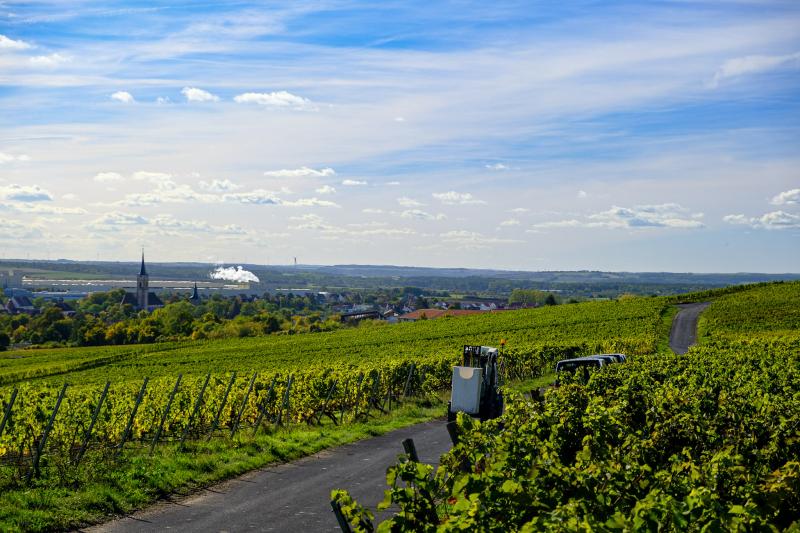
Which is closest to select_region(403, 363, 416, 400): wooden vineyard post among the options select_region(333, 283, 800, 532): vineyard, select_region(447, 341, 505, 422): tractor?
select_region(447, 341, 505, 422): tractor

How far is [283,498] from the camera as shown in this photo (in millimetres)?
14547

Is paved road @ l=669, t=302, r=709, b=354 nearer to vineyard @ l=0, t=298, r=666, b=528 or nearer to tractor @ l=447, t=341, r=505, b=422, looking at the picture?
vineyard @ l=0, t=298, r=666, b=528

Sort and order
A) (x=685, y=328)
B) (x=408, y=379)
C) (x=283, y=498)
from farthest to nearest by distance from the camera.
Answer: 1. (x=685, y=328)
2. (x=408, y=379)
3. (x=283, y=498)

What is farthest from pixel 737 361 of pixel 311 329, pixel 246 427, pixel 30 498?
pixel 311 329

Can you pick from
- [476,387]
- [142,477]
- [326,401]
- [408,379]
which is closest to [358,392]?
[326,401]

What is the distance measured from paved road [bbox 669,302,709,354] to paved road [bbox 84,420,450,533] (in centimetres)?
3882

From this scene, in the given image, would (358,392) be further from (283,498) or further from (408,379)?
(283,498)

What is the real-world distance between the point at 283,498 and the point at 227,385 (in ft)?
33.2

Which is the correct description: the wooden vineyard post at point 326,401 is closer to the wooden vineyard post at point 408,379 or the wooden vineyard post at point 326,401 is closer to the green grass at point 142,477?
the green grass at point 142,477

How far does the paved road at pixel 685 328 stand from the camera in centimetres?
5825

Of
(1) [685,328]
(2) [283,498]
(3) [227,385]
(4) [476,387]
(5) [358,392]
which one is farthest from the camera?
(1) [685,328]

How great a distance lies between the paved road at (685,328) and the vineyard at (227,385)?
1.94 meters

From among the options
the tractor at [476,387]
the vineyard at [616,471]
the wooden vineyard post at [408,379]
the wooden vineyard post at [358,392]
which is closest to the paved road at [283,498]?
the tractor at [476,387]

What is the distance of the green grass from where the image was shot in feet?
41.9
